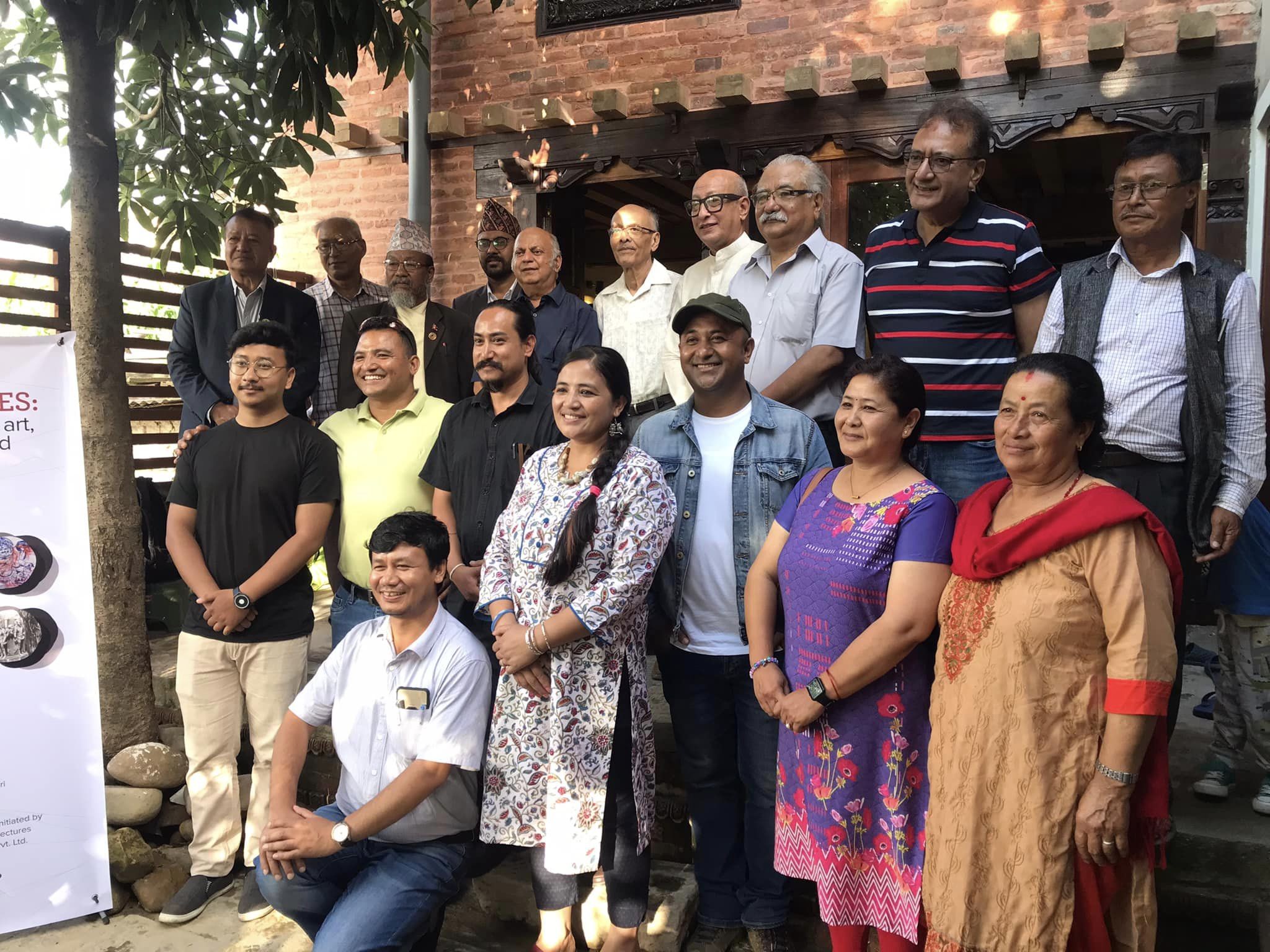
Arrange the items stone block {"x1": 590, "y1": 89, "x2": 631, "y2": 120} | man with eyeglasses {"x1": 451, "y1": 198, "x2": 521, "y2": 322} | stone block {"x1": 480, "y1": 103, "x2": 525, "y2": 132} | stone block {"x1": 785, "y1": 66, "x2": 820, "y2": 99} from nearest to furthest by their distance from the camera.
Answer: man with eyeglasses {"x1": 451, "y1": 198, "x2": 521, "y2": 322}, stone block {"x1": 785, "y1": 66, "x2": 820, "y2": 99}, stone block {"x1": 590, "y1": 89, "x2": 631, "y2": 120}, stone block {"x1": 480, "y1": 103, "x2": 525, "y2": 132}

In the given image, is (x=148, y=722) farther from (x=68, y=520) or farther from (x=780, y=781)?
(x=780, y=781)

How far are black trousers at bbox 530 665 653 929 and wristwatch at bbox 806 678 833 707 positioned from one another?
57cm

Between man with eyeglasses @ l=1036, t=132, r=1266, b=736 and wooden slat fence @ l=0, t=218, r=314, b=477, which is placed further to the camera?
wooden slat fence @ l=0, t=218, r=314, b=477

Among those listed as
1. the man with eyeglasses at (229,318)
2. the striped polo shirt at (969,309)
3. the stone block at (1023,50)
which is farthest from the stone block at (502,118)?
the striped polo shirt at (969,309)

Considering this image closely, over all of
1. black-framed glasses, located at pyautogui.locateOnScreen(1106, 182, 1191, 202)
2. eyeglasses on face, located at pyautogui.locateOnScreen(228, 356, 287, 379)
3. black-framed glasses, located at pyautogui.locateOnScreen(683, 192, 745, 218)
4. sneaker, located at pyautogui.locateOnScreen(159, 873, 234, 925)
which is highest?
black-framed glasses, located at pyautogui.locateOnScreen(683, 192, 745, 218)

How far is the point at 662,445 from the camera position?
293 cm

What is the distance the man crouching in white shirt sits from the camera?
262 cm

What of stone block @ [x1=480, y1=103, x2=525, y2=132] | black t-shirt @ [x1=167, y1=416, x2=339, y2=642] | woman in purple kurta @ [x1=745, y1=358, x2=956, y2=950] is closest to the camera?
woman in purple kurta @ [x1=745, y1=358, x2=956, y2=950]

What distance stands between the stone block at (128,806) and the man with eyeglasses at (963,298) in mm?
3171

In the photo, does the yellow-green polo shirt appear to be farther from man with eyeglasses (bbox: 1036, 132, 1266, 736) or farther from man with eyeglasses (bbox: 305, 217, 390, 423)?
man with eyeglasses (bbox: 1036, 132, 1266, 736)

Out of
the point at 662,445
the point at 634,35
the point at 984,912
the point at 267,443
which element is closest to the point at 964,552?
the point at 984,912

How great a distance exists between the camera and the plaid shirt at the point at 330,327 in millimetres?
4363

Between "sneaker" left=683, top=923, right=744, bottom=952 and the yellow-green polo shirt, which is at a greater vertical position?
the yellow-green polo shirt

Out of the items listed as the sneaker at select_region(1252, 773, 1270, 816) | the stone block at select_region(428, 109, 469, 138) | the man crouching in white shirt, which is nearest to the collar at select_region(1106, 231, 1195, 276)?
the sneaker at select_region(1252, 773, 1270, 816)
